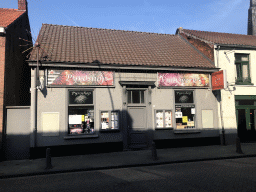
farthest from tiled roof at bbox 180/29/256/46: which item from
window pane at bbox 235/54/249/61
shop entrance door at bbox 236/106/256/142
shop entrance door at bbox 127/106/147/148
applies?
shop entrance door at bbox 127/106/147/148

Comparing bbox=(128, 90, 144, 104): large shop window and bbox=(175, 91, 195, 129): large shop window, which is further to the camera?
bbox=(175, 91, 195, 129): large shop window

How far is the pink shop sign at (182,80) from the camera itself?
489 inches

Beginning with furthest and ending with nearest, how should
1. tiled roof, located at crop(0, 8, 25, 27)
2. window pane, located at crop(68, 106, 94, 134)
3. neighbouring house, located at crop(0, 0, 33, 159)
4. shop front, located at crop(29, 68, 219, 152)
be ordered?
window pane, located at crop(68, 106, 94, 134) → tiled roof, located at crop(0, 8, 25, 27) → shop front, located at crop(29, 68, 219, 152) → neighbouring house, located at crop(0, 0, 33, 159)

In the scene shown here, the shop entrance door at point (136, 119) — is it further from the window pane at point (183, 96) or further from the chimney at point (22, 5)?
the chimney at point (22, 5)

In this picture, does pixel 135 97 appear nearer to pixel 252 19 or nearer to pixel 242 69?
pixel 242 69

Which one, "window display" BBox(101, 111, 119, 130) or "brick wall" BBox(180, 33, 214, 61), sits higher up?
"brick wall" BBox(180, 33, 214, 61)

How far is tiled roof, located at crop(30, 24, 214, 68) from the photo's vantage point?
11.8m

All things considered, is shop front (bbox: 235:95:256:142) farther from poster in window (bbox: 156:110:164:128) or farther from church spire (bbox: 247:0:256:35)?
church spire (bbox: 247:0:256:35)

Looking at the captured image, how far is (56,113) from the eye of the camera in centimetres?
1084

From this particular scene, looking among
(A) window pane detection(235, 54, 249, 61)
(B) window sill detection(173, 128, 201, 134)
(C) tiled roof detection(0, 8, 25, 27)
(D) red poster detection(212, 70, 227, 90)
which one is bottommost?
(B) window sill detection(173, 128, 201, 134)

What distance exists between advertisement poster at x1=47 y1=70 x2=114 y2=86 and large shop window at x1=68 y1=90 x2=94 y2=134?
0.53 m

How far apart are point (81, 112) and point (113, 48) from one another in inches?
176

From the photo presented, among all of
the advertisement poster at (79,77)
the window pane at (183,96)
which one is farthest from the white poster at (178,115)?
the advertisement poster at (79,77)

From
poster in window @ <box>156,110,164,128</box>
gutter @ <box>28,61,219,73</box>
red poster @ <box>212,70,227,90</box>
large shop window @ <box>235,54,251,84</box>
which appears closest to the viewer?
gutter @ <box>28,61,219,73</box>
